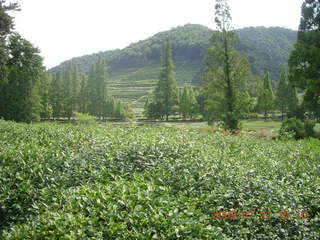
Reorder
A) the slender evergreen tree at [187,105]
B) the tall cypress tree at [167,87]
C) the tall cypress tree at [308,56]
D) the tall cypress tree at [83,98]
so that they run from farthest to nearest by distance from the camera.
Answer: the tall cypress tree at [83,98] < the slender evergreen tree at [187,105] < the tall cypress tree at [167,87] < the tall cypress tree at [308,56]

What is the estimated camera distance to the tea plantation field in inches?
116

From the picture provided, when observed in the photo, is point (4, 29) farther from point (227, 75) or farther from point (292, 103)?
point (292, 103)

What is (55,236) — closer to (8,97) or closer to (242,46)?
(8,97)

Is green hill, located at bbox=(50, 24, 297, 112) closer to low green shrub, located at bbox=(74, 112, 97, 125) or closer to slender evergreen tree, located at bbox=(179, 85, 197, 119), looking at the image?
slender evergreen tree, located at bbox=(179, 85, 197, 119)

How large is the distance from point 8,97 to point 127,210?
122 feet

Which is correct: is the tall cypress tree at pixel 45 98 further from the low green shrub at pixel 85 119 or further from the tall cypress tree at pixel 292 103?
the tall cypress tree at pixel 292 103

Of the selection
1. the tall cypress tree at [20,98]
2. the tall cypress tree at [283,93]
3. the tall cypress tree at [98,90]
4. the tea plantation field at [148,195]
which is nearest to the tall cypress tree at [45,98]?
the tall cypress tree at [98,90]

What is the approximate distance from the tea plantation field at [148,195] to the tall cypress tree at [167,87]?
1767 inches

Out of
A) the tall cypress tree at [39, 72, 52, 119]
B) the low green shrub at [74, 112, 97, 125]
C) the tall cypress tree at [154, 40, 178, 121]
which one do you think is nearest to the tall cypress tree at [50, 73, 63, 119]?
the tall cypress tree at [39, 72, 52, 119]
